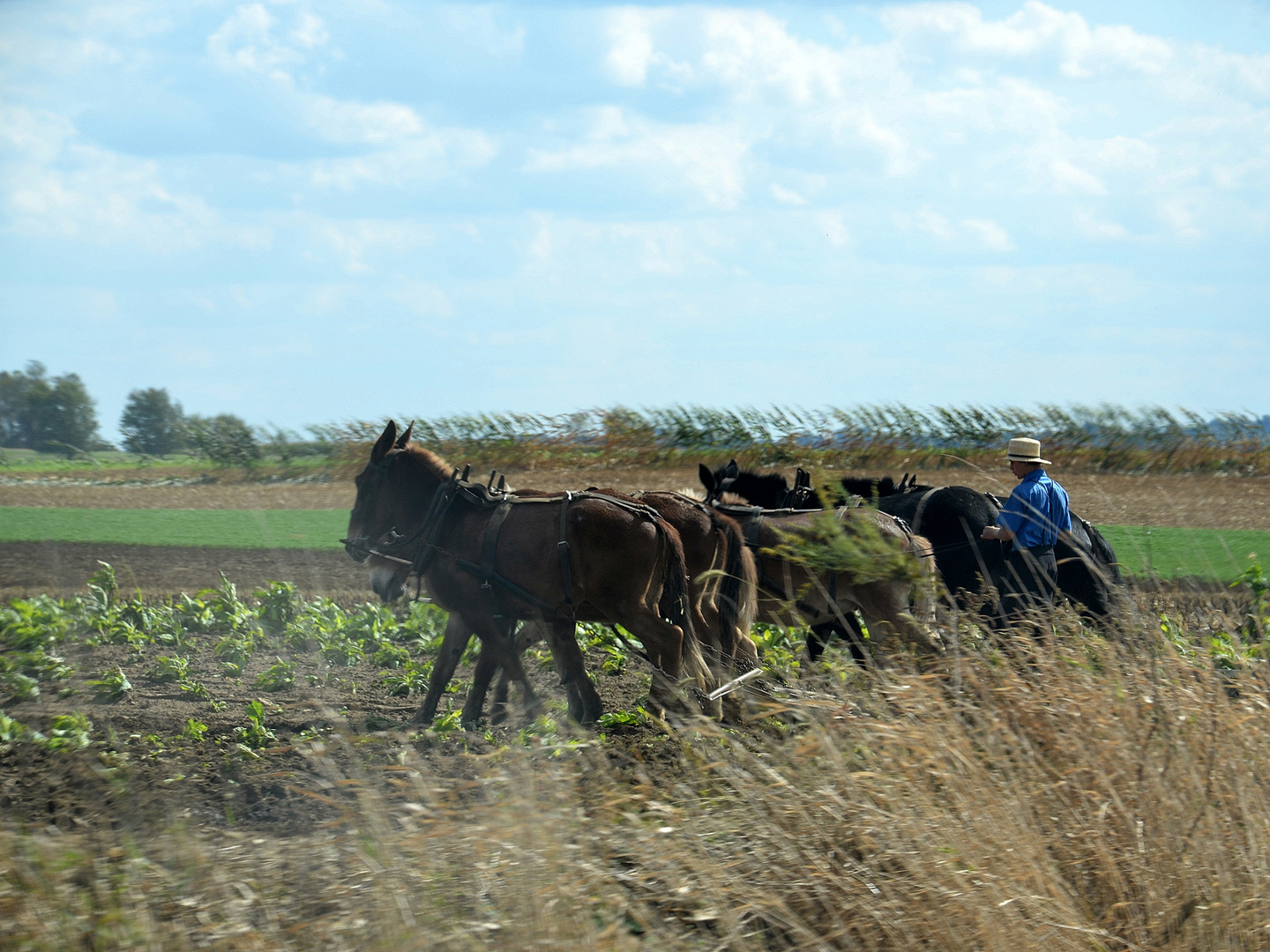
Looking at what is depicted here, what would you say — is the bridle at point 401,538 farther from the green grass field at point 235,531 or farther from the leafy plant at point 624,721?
the green grass field at point 235,531

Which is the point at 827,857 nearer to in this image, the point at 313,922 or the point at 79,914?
the point at 313,922

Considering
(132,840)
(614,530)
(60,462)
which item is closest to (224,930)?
(132,840)

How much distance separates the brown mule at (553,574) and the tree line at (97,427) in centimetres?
2130

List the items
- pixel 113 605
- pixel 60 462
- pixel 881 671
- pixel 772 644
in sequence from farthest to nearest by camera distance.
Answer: pixel 60 462 < pixel 113 605 < pixel 772 644 < pixel 881 671

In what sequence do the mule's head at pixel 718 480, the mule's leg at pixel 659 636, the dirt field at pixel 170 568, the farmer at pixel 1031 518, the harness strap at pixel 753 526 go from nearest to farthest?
1. the farmer at pixel 1031 518
2. the mule's leg at pixel 659 636
3. the harness strap at pixel 753 526
4. the mule's head at pixel 718 480
5. the dirt field at pixel 170 568

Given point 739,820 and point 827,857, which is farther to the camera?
point 739,820

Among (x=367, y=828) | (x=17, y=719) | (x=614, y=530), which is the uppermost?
(x=614, y=530)

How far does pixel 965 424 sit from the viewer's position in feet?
70.2

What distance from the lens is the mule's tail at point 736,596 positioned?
709 centimetres

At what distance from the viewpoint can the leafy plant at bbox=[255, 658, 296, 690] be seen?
25.8 feet

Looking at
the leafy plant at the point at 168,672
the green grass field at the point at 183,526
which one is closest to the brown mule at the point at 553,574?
the leafy plant at the point at 168,672

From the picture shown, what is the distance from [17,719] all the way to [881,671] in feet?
17.8

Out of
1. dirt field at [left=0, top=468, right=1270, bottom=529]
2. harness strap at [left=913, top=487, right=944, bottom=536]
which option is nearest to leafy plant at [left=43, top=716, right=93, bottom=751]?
harness strap at [left=913, top=487, right=944, bottom=536]

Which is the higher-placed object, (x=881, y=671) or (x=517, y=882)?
(x=881, y=671)
